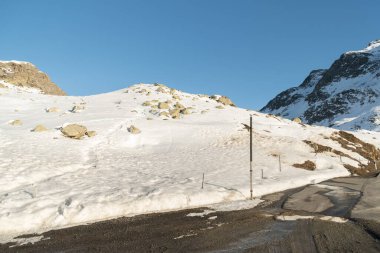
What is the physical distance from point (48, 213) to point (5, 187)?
21.7 feet

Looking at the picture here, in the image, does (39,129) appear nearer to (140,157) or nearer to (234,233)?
(140,157)

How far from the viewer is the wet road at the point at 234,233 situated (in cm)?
1156

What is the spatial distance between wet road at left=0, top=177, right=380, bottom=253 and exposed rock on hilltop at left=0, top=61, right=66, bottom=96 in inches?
6515

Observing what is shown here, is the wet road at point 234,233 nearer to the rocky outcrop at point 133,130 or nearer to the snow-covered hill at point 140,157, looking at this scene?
the snow-covered hill at point 140,157

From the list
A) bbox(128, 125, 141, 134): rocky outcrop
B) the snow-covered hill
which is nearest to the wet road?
the snow-covered hill

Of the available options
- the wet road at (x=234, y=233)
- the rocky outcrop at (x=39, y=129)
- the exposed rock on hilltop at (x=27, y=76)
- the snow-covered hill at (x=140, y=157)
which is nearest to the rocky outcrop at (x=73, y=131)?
the snow-covered hill at (x=140, y=157)

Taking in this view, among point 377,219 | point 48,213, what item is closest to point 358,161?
point 377,219

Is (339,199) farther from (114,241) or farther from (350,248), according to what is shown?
(114,241)

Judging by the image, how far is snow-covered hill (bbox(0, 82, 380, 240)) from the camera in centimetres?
1831

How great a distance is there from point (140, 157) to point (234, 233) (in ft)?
75.6

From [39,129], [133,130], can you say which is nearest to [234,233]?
[133,130]

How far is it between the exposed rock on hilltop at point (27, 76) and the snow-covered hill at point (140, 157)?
10994cm

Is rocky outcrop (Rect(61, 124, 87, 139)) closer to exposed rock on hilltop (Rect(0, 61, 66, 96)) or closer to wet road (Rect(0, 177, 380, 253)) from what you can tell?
wet road (Rect(0, 177, 380, 253))

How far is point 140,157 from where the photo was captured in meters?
35.2
